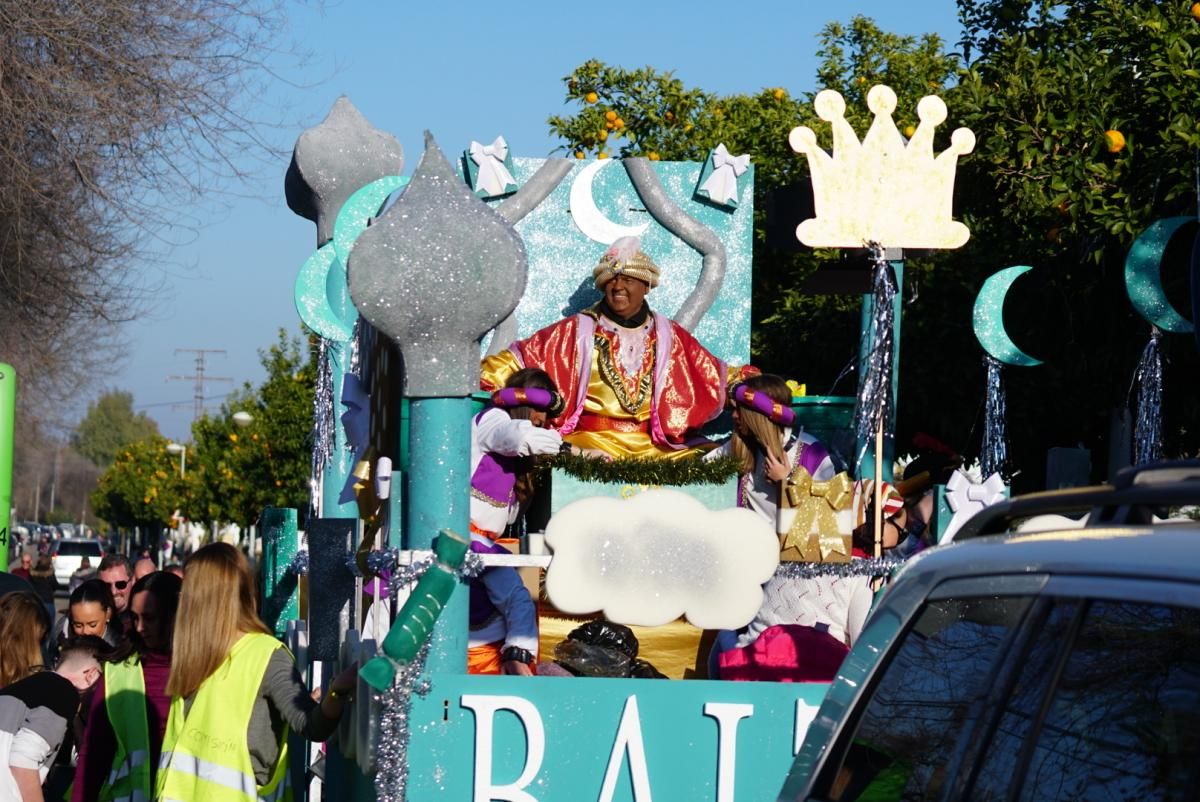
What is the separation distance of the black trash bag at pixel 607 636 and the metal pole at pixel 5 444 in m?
4.39

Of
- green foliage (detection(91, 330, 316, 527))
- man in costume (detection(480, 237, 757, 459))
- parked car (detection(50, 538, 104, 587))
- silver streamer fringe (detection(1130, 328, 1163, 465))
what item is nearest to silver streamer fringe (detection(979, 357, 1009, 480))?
silver streamer fringe (detection(1130, 328, 1163, 465))

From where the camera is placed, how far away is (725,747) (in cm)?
454

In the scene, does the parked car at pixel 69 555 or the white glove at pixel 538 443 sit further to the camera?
the parked car at pixel 69 555

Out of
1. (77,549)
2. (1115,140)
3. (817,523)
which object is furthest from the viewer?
Result: (77,549)

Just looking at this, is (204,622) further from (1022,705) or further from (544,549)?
(1022,705)

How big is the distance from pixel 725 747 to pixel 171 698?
1.62 m

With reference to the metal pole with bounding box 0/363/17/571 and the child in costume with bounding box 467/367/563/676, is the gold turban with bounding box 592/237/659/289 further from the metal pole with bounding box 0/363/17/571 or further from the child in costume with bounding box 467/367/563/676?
the metal pole with bounding box 0/363/17/571

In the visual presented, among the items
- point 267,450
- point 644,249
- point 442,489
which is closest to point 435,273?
point 442,489

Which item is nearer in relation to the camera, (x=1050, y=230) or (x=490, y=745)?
(x=490, y=745)

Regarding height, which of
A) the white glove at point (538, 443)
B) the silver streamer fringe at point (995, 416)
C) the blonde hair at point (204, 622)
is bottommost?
the blonde hair at point (204, 622)

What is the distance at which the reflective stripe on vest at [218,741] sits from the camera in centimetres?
432

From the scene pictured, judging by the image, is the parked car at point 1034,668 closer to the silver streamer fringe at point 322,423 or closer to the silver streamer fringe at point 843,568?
the silver streamer fringe at point 843,568

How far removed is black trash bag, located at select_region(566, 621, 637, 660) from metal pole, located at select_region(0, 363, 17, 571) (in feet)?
14.4

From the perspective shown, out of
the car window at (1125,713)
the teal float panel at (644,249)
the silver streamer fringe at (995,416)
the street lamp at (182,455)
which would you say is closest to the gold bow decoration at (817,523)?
the silver streamer fringe at (995,416)
